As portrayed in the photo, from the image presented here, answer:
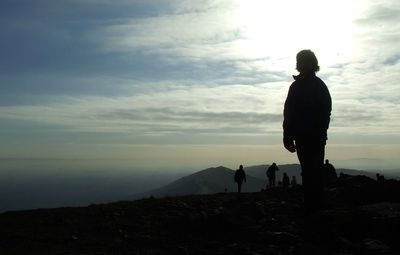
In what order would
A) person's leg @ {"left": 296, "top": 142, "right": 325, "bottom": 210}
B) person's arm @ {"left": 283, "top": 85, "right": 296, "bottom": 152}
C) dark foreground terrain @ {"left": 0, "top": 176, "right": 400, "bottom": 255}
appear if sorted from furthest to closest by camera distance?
person's arm @ {"left": 283, "top": 85, "right": 296, "bottom": 152} → person's leg @ {"left": 296, "top": 142, "right": 325, "bottom": 210} → dark foreground terrain @ {"left": 0, "top": 176, "right": 400, "bottom": 255}

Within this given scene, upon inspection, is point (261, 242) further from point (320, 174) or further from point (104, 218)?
point (104, 218)

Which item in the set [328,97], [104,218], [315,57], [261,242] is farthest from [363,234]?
[104,218]

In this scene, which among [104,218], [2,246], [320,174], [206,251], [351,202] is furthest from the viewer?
[351,202]

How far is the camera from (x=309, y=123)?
12289mm

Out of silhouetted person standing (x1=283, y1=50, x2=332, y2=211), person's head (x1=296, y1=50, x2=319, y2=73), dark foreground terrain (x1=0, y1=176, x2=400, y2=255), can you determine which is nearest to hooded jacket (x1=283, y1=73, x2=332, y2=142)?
silhouetted person standing (x1=283, y1=50, x2=332, y2=211)

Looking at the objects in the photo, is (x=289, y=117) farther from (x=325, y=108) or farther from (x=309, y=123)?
(x=325, y=108)

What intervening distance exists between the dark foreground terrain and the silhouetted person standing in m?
0.87

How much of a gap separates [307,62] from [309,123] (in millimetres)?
1607

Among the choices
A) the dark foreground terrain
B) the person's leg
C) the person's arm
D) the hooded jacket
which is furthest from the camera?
the person's arm

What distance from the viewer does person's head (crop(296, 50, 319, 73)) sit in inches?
494

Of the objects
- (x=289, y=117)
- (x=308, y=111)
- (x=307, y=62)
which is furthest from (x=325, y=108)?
(x=307, y=62)

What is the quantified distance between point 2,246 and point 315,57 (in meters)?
8.62

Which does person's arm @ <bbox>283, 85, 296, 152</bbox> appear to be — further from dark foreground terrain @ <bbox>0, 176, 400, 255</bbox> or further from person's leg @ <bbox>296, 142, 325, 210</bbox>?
dark foreground terrain @ <bbox>0, 176, 400, 255</bbox>

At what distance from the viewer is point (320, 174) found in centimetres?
1223
